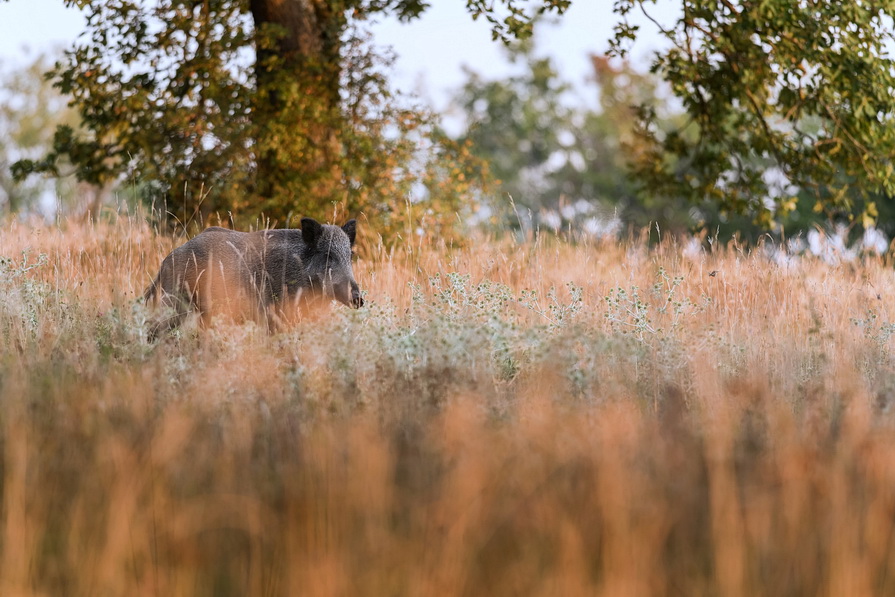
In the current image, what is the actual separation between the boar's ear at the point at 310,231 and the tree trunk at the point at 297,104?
19.7 ft

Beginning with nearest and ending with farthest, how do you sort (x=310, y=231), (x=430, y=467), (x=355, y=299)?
(x=430, y=467), (x=355, y=299), (x=310, y=231)

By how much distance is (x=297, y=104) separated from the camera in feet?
47.0

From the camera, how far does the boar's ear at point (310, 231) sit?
8008 millimetres

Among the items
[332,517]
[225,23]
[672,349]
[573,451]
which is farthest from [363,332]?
[225,23]

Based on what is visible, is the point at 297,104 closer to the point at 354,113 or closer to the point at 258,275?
the point at 354,113

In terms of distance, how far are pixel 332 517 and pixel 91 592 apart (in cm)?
89

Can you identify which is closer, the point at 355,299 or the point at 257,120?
the point at 355,299

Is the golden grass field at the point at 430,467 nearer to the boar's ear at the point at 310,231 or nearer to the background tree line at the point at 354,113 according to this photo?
the boar's ear at the point at 310,231

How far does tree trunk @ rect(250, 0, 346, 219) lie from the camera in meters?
14.1

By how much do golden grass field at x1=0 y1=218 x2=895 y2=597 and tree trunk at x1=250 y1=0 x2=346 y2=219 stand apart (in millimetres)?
6909

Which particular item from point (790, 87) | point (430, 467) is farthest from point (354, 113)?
point (430, 467)

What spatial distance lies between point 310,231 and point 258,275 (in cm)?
64

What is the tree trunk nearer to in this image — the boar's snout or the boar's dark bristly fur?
the boar's dark bristly fur

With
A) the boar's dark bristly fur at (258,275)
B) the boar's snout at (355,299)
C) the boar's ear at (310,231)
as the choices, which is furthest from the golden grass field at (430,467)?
the boar's ear at (310,231)
